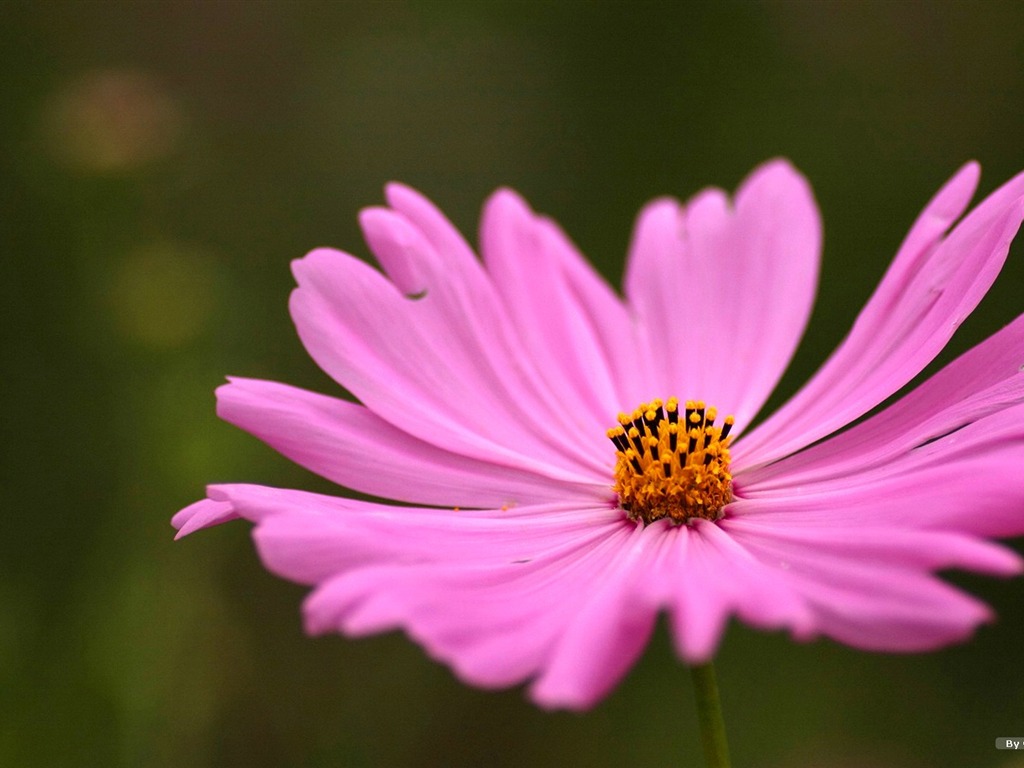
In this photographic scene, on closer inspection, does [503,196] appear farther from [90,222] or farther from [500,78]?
[500,78]

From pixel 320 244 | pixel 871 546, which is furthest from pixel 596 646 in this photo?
pixel 320 244

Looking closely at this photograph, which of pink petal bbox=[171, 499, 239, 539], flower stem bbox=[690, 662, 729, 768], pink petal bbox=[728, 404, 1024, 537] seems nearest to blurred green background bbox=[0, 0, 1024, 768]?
pink petal bbox=[728, 404, 1024, 537]

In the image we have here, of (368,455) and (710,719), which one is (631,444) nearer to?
(368,455)

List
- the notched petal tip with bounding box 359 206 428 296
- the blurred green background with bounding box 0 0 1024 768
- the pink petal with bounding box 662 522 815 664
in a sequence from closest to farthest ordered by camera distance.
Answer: the pink petal with bounding box 662 522 815 664, the notched petal tip with bounding box 359 206 428 296, the blurred green background with bounding box 0 0 1024 768

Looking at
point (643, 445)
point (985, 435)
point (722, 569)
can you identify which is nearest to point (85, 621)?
point (643, 445)

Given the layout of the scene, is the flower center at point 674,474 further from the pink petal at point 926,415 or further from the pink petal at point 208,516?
the pink petal at point 208,516

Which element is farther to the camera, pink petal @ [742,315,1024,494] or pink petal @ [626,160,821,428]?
pink petal @ [626,160,821,428]

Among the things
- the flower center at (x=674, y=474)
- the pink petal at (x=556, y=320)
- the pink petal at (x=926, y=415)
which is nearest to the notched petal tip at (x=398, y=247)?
the pink petal at (x=556, y=320)

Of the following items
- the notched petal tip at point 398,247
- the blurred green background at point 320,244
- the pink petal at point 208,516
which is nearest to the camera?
the pink petal at point 208,516

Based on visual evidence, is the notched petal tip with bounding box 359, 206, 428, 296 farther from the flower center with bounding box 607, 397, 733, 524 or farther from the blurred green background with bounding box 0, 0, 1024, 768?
the blurred green background with bounding box 0, 0, 1024, 768
